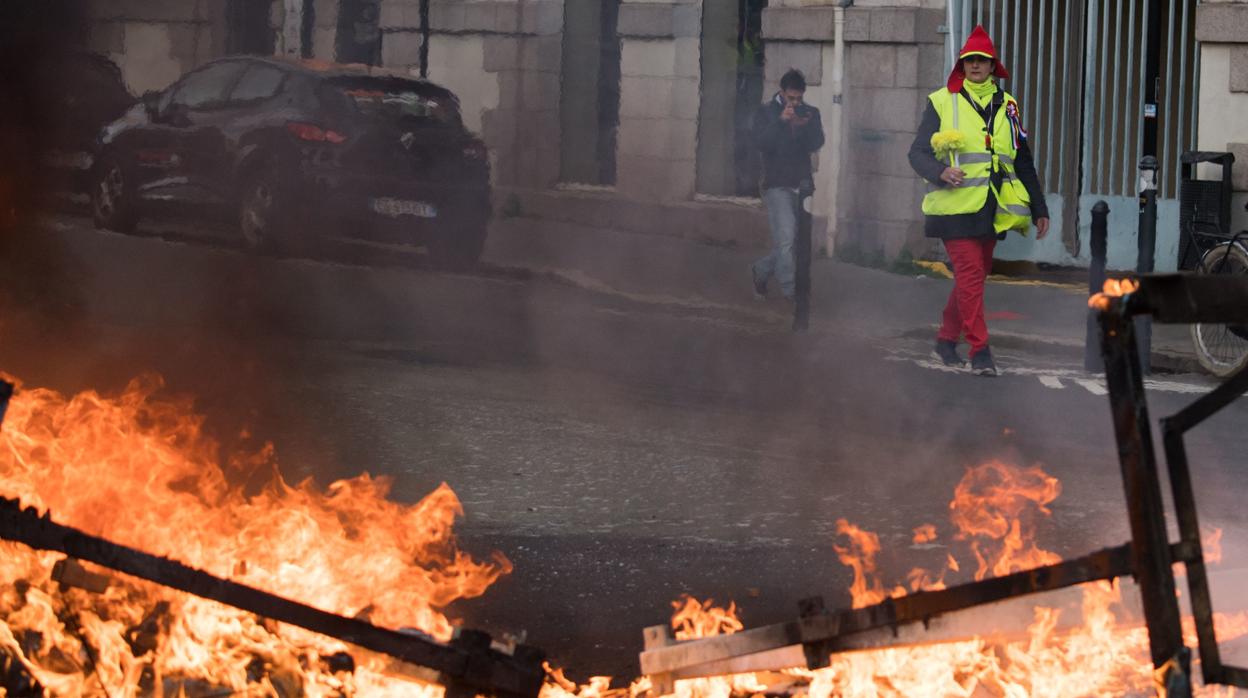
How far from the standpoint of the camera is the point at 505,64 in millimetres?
18406

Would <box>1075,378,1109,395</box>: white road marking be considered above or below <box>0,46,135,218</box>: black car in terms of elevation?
below

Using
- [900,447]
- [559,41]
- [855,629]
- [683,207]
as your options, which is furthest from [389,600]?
[559,41]

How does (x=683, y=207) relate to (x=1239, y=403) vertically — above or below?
above

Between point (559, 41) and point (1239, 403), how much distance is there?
1075cm

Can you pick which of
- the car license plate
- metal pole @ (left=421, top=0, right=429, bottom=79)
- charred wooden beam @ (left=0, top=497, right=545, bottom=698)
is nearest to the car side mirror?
the car license plate

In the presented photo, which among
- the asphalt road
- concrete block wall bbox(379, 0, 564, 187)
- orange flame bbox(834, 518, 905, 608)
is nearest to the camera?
orange flame bbox(834, 518, 905, 608)

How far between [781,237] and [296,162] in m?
4.25

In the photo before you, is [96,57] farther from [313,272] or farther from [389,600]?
[389,600]

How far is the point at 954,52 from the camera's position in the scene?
15.1m

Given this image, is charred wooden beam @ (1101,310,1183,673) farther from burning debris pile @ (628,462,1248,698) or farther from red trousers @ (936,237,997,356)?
red trousers @ (936,237,997,356)

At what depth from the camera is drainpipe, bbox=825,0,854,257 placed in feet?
51.1

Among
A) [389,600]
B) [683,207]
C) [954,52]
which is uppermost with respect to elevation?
[954,52]

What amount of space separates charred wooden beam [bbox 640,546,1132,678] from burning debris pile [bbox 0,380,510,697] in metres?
0.58

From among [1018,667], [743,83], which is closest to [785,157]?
[743,83]
